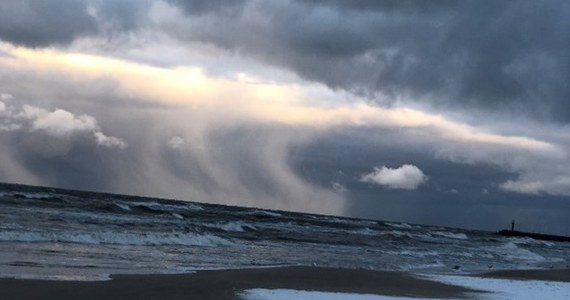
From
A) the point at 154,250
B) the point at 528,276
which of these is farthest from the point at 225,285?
the point at 528,276

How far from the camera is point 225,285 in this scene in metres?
17.7

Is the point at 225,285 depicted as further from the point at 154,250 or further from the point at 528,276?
the point at 528,276

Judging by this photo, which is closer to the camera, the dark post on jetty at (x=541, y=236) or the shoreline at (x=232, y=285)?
the shoreline at (x=232, y=285)

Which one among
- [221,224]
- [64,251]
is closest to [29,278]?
[64,251]

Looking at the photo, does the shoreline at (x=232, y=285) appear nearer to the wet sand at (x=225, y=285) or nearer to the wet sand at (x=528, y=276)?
the wet sand at (x=225, y=285)

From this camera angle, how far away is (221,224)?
50.4m

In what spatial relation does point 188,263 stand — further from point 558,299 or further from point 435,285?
point 558,299

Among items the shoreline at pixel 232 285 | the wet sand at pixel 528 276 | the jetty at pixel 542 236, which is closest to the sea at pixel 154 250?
the shoreline at pixel 232 285

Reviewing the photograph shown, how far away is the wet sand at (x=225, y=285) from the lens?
14.9 metres

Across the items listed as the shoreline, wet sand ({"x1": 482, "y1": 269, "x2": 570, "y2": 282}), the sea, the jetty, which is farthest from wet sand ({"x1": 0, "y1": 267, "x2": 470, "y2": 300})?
the jetty

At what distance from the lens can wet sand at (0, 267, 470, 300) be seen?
14.9 m

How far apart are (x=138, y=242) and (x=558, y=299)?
17.9 metres

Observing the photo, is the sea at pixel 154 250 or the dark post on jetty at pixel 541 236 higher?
the dark post on jetty at pixel 541 236

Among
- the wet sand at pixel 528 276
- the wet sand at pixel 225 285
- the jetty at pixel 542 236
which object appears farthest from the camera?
the jetty at pixel 542 236
